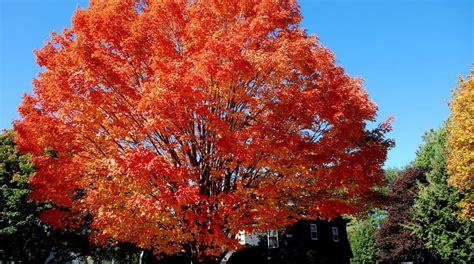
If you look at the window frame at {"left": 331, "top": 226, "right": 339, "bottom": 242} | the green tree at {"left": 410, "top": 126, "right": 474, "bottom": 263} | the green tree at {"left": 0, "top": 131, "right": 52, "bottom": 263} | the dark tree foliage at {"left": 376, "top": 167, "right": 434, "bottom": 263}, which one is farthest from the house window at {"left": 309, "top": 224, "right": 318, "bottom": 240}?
the green tree at {"left": 0, "top": 131, "right": 52, "bottom": 263}

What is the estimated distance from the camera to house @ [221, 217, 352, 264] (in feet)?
103

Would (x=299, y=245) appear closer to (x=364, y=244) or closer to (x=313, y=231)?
(x=313, y=231)

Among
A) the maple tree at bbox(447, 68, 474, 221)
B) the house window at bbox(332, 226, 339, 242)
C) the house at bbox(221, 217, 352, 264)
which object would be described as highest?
the maple tree at bbox(447, 68, 474, 221)

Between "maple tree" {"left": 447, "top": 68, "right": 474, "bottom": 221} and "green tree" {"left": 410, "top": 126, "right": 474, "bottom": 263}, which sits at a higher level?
"maple tree" {"left": 447, "top": 68, "right": 474, "bottom": 221}

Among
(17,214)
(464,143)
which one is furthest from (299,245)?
(17,214)

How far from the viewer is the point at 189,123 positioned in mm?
14336

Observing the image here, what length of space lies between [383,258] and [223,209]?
3475cm

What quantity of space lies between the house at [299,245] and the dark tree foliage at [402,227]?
168 inches

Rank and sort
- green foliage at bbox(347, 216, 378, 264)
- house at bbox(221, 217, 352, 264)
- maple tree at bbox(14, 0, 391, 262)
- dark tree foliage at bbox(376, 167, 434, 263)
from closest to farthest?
maple tree at bbox(14, 0, 391, 262)
house at bbox(221, 217, 352, 264)
dark tree foliage at bbox(376, 167, 434, 263)
green foliage at bbox(347, 216, 378, 264)

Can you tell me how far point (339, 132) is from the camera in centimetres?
1504

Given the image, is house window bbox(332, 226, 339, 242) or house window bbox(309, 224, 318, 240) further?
house window bbox(332, 226, 339, 242)

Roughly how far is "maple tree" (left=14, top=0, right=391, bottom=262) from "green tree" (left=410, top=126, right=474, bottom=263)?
19.2 m

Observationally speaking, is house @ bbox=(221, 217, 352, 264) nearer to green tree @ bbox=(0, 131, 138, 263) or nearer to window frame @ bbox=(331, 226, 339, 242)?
window frame @ bbox=(331, 226, 339, 242)

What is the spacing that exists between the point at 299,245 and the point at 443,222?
11.8 meters
